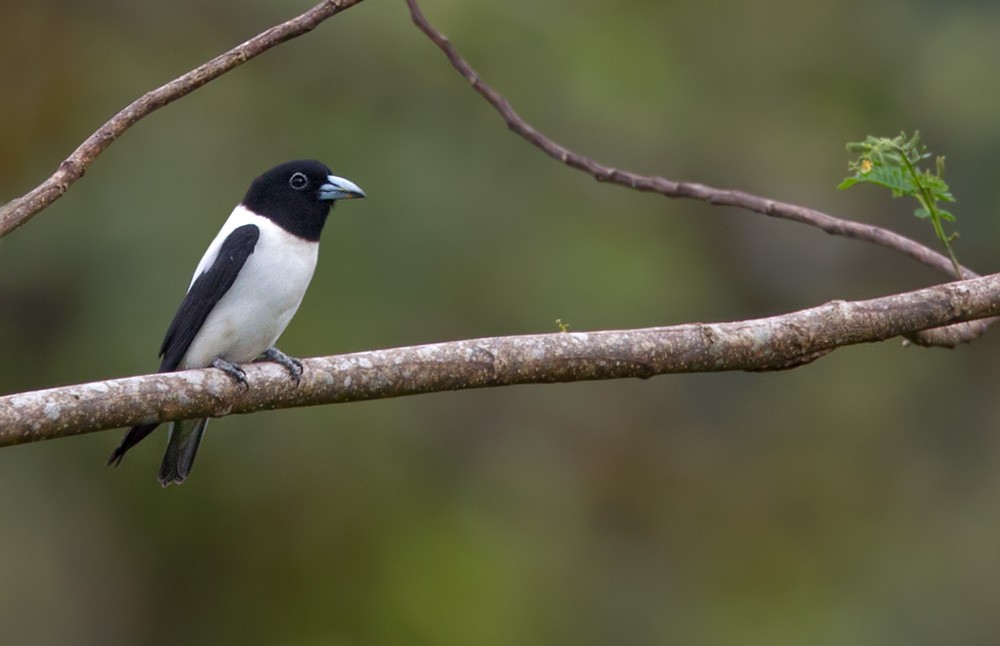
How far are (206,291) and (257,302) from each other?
0.20m

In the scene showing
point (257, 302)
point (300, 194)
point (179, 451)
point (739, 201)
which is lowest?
point (179, 451)

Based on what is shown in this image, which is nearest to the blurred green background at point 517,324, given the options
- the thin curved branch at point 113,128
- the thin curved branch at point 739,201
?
the thin curved branch at point 739,201

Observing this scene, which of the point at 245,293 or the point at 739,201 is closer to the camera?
the point at 739,201

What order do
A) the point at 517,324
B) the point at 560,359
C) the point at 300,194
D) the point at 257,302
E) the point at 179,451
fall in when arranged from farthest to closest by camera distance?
1. the point at 517,324
2. the point at 300,194
3. the point at 179,451
4. the point at 257,302
5. the point at 560,359

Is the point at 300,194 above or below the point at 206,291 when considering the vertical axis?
above

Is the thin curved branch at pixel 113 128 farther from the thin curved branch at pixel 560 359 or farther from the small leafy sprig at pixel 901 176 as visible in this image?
the small leafy sprig at pixel 901 176

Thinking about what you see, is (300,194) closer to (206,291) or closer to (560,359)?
(206,291)

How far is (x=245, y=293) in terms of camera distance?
445cm

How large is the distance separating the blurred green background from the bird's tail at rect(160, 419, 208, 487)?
1910mm

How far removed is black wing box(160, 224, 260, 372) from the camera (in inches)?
176

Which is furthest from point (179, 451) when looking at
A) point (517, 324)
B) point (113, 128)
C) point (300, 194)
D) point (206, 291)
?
point (517, 324)

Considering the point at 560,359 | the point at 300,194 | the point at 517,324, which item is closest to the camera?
the point at 560,359

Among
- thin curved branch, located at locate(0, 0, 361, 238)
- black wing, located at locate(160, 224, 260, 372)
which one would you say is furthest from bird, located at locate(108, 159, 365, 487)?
thin curved branch, located at locate(0, 0, 361, 238)

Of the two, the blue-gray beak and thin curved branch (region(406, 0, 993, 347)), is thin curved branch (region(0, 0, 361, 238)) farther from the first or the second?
the blue-gray beak
